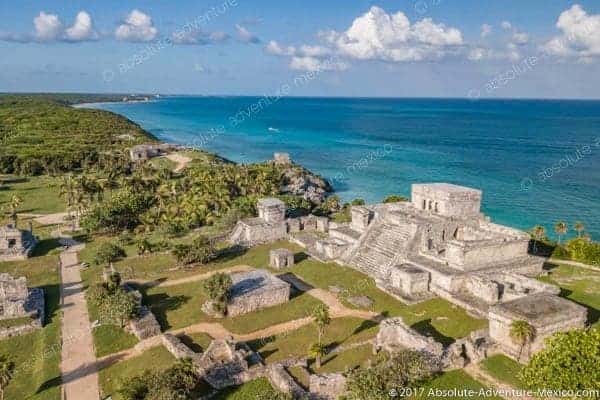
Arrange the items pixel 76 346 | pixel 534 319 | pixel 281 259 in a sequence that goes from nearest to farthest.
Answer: pixel 534 319 → pixel 76 346 → pixel 281 259

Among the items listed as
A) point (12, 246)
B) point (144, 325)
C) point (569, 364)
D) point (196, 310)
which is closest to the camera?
point (569, 364)

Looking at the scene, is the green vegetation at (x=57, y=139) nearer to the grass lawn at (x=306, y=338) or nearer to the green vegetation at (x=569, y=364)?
the grass lawn at (x=306, y=338)

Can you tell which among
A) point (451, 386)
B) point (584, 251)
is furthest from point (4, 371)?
point (584, 251)

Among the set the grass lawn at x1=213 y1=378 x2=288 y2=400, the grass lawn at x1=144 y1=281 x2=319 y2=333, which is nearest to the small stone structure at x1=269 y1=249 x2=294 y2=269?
the grass lawn at x1=144 y1=281 x2=319 y2=333

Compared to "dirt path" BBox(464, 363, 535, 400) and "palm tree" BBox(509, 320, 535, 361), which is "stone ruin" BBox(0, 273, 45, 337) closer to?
"dirt path" BBox(464, 363, 535, 400)

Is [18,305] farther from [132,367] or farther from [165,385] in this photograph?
[165,385]

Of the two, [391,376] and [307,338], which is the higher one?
[391,376]
